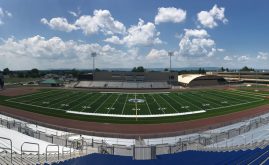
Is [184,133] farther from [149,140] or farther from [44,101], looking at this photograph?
[44,101]

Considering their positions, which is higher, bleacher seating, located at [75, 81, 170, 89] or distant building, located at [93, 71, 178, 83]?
distant building, located at [93, 71, 178, 83]

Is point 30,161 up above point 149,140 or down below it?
above

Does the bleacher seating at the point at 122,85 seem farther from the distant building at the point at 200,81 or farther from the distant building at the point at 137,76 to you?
the distant building at the point at 200,81

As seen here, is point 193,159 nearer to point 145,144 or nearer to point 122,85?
point 145,144

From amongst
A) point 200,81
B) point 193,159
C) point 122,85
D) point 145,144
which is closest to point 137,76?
point 122,85

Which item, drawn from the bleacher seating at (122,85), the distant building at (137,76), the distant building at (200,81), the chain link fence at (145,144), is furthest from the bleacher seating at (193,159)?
the distant building at (137,76)

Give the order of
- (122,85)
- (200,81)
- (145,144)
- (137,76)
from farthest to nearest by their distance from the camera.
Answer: (137,76)
(200,81)
(122,85)
(145,144)

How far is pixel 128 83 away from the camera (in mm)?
88688

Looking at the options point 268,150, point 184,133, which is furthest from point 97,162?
point 184,133

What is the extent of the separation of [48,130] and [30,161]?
59.2 ft

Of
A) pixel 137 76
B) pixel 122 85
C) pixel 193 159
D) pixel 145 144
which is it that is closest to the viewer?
pixel 193 159

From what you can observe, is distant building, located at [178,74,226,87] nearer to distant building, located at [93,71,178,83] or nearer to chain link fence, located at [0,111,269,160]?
distant building, located at [93,71,178,83]

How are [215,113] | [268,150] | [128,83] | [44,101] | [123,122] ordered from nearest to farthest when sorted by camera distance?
1. [268,150]
2. [123,122]
3. [215,113]
4. [44,101]
5. [128,83]

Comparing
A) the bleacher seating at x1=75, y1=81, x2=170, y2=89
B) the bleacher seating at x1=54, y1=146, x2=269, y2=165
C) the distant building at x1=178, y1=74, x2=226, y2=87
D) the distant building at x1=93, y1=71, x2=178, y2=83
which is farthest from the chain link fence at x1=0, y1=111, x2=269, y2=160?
the distant building at x1=93, y1=71, x2=178, y2=83
